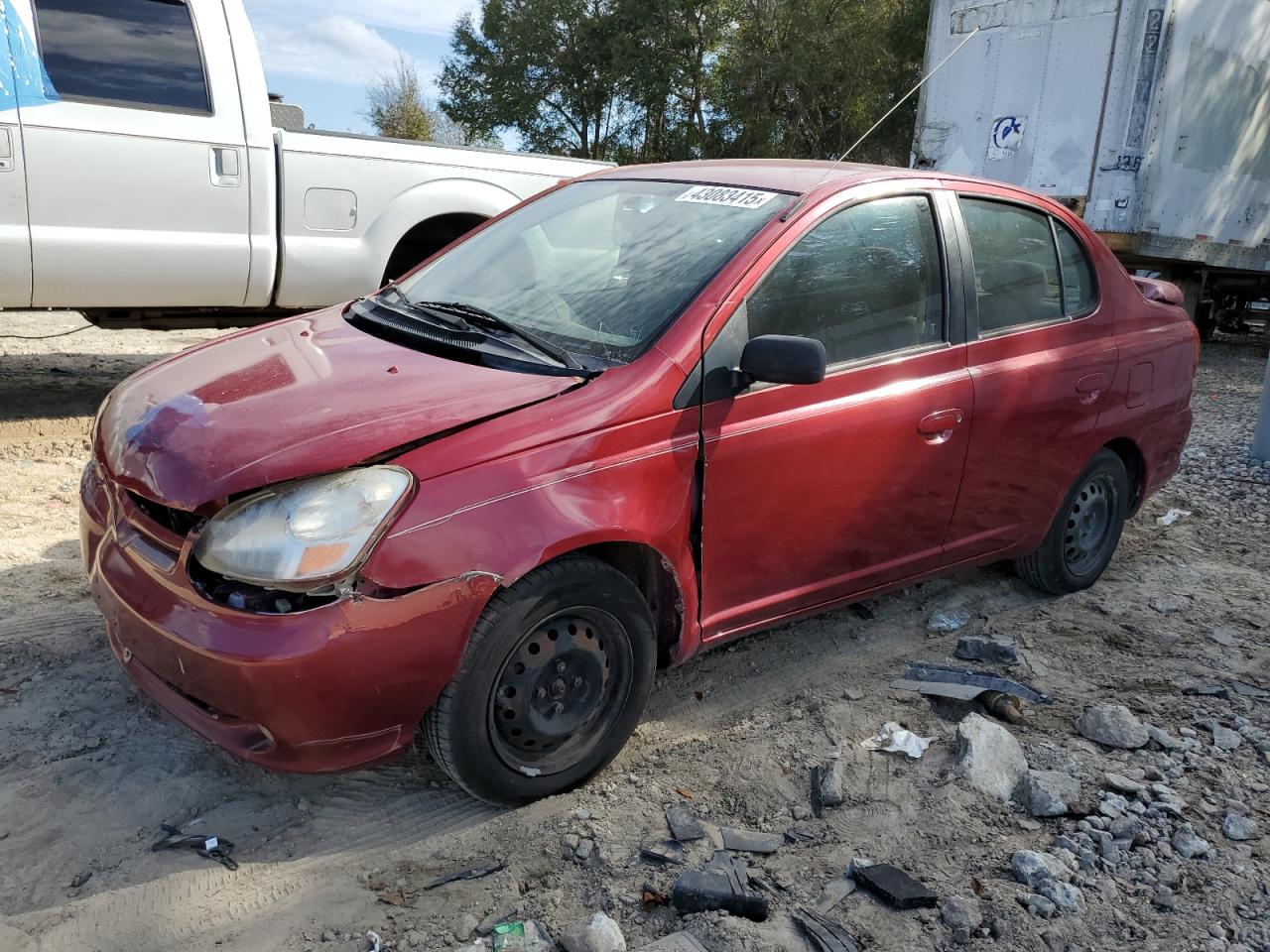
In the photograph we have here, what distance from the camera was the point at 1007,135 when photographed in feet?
33.2

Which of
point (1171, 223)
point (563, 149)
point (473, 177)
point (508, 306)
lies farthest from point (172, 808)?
point (563, 149)

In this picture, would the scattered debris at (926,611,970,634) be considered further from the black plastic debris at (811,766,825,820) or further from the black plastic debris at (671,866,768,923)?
the black plastic debris at (671,866,768,923)

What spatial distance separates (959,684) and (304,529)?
7.55ft

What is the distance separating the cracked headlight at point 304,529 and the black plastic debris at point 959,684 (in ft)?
6.61

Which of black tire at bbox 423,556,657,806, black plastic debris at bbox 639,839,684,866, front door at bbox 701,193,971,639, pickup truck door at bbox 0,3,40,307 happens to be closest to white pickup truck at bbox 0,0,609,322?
pickup truck door at bbox 0,3,40,307

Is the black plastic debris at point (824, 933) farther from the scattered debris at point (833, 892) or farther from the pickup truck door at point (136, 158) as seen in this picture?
the pickup truck door at point (136, 158)

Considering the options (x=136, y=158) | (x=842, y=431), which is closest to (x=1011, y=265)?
(x=842, y=431)

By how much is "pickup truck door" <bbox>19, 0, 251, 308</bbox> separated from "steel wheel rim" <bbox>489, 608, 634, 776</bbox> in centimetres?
421

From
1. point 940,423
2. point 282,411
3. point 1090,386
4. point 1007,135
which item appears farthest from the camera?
point 1007,135

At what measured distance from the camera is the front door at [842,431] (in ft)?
10.2

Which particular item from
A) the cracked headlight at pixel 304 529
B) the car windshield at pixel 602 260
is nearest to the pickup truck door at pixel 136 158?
the car windshield at pixel 602 260

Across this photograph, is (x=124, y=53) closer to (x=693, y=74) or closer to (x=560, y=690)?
(x=560, y=690)

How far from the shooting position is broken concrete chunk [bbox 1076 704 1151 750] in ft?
Answer: 10.8

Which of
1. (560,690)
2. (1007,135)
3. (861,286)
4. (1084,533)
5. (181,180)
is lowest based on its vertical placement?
(1084,533)
